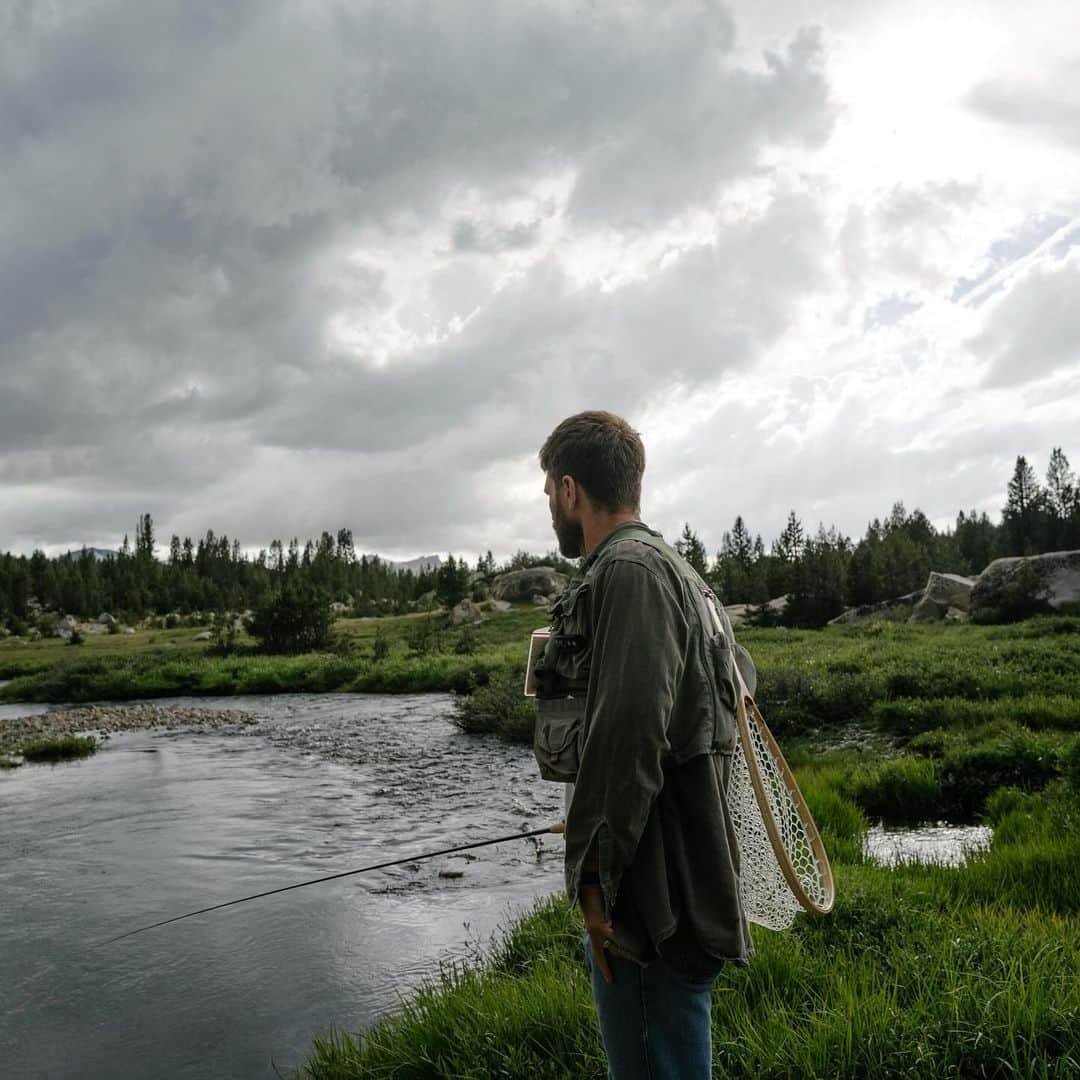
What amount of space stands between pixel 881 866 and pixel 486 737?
11.2 m

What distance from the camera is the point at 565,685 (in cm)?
279

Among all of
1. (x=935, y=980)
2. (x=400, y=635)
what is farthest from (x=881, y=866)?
(x=400, y=635)

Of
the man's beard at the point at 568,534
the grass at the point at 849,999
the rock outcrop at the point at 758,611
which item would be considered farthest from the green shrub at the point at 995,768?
the rock outcrop at the point at 758,611

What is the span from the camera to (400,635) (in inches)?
1772

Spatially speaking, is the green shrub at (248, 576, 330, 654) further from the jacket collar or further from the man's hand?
the man's hand

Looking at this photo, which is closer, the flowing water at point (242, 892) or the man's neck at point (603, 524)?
the man's neck at point (603, 524)

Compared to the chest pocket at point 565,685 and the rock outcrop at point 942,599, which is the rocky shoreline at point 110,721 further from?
the rock outcrop at point 942,599

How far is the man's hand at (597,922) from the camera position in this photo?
8.06ft

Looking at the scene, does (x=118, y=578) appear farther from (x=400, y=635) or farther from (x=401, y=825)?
(x=401, y=825)

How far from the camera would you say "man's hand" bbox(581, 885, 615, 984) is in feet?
8.06

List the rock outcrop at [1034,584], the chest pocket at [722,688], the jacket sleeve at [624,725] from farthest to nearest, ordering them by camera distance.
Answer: the rock outcrop at [1034,584], the chest pocket at [722,688], the jacket sleeve at [624,725]

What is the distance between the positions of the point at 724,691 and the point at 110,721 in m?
22.9

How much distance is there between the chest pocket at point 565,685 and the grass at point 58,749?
1763 centimetres

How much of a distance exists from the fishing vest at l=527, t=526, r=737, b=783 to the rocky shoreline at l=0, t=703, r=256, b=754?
1954 centimetres
